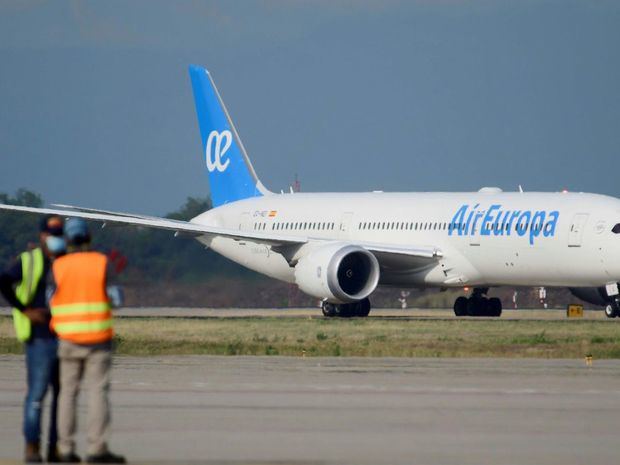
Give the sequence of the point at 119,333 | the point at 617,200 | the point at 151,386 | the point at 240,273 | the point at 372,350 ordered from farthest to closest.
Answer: the point at 240,273 < the point at 617,200 < the point at 119,333 < the point at 372,350 < the point at 151,386

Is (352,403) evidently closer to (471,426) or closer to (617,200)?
(471,426)

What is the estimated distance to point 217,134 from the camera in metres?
49.8

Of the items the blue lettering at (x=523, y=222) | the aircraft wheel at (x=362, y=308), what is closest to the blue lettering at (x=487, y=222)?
the blue lettering at (x=523, y=222)

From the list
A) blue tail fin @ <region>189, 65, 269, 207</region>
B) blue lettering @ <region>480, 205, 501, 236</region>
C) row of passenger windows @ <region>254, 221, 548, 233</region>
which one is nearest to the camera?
row of passenger windows @ <region>254, 221, 548, 233</region>

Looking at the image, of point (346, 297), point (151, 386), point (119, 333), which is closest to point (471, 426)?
point (151, 386)

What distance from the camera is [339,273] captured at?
39062 mm

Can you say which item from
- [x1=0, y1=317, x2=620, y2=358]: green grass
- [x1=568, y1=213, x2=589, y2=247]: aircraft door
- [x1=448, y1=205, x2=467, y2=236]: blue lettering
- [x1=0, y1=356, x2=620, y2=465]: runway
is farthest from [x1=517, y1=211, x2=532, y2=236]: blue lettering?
[x1=0, y1=356, x2=620, y2=465]: runway

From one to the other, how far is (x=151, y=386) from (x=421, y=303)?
106ft

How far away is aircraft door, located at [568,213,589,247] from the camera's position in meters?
37.3

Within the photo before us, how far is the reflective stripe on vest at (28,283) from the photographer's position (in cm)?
1180

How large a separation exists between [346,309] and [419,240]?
8.67 ft

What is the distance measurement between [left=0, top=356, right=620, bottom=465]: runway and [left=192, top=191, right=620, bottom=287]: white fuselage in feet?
51.7

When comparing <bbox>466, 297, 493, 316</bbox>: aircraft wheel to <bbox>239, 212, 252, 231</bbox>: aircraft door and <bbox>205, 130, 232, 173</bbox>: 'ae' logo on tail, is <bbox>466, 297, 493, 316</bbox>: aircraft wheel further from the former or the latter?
<bbox>205, 130, 232, 173</bbox>: 'ae' logo on tail

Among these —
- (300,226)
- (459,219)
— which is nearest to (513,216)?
(459,219)
